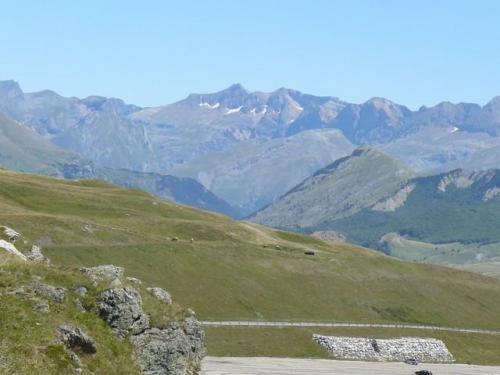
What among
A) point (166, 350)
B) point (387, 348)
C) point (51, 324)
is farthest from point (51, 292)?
point (387, 348)

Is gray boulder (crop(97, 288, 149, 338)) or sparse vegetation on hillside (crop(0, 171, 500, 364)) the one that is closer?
gray boulder (crop(97, 288, 149, 338))

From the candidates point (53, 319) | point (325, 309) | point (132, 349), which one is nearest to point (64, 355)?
point (53, 319)

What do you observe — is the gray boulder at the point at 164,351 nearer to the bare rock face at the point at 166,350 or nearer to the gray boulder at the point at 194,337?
the bare rock face at the point at 166,350

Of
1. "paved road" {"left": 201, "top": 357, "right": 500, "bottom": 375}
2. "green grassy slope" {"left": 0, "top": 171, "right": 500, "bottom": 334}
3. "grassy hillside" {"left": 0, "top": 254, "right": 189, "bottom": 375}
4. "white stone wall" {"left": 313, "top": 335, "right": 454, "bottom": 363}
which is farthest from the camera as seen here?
"green grassy slope" {"left": 0, "top": 171, "right": 500, "bottom": 334}

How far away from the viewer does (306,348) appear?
13925cm

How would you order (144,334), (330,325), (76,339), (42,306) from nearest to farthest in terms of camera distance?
(76,339)
(42,306)
(144,334)
(330,325)

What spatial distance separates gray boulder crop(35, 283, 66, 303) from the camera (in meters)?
51.6

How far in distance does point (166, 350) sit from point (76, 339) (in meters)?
8.77

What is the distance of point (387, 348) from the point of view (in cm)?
14788

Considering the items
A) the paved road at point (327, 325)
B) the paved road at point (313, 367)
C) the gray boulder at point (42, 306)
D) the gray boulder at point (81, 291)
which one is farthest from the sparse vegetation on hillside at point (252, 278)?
the gray boulder at point (42, 306)

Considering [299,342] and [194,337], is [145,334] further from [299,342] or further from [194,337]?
[299,342]

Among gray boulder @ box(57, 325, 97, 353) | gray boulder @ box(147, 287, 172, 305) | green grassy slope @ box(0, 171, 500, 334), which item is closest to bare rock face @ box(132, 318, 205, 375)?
gray boulder @ box(147, 287, 172, 305)

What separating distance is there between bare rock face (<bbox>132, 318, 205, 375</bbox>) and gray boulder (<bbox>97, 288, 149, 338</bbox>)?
2.55ft

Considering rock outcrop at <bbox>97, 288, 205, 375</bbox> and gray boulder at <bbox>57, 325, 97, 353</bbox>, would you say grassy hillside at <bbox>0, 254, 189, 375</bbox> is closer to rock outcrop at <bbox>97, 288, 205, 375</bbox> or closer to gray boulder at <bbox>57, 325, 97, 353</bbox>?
gray boulder at <bbox>57, 325, 97, 353</bbox>
